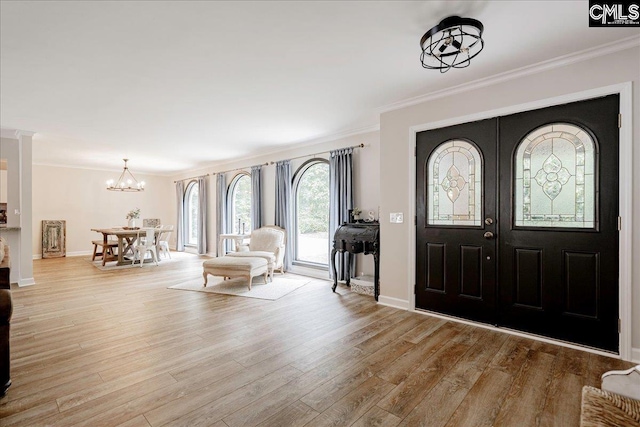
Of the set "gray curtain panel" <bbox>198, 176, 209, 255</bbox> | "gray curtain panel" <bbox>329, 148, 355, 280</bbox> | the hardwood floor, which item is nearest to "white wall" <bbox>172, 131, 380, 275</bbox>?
"gray curtain panel" <bbox>329, 148, 355, 280</bbox>

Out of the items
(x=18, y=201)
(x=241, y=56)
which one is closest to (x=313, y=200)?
(x=241, y=56)

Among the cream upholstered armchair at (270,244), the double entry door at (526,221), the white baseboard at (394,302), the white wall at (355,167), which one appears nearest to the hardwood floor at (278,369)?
the white baseboard at (394,302)

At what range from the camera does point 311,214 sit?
616 centimetres

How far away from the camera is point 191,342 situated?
9.20 ft

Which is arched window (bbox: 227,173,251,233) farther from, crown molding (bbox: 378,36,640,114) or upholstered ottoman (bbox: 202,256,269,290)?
crown molding (bbox: 378,36,640,114)

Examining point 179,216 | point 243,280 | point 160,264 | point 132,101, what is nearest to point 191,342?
point 243,280

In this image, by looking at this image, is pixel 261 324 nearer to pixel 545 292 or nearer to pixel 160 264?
pixel 545 292

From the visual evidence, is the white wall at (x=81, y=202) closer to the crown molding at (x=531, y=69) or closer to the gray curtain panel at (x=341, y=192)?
the gray curtain panel at (x=341, y=192)

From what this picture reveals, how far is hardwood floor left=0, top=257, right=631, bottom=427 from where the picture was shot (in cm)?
181

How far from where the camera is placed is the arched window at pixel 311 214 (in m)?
5.93

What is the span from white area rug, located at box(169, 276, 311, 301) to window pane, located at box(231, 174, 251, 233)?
7.91 feet

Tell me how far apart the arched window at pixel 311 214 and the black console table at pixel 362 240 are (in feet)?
4.22

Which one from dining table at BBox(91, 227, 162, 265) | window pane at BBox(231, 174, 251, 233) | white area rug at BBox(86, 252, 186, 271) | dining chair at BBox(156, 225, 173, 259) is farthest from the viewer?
Result: window pane at BBox(231, 174, 251, 233)

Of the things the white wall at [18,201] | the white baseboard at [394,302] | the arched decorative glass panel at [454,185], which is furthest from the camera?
the white wall at [18,201]
